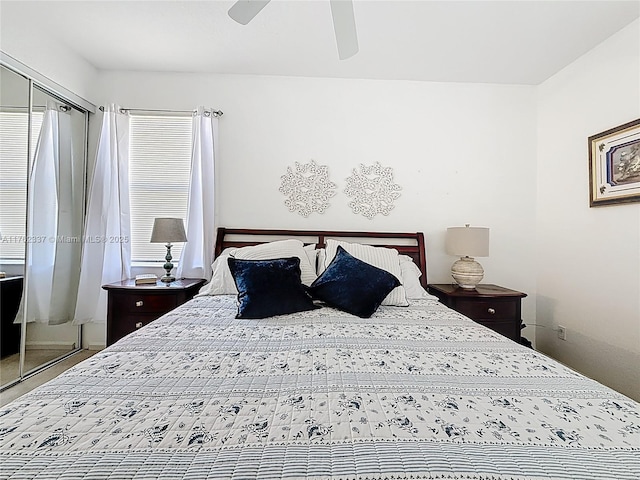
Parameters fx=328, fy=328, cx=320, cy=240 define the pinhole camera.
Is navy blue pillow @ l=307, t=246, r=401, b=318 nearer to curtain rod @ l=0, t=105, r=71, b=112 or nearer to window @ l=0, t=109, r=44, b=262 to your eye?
window @ l=0, t=109, r=44, b=262

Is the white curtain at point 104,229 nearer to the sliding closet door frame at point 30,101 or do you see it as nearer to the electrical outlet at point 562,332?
the sliding closet door frame at point 30,101

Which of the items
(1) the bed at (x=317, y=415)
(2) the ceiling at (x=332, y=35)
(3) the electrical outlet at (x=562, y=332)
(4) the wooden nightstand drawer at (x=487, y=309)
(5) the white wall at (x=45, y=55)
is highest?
(2) the ceiling at (x=332, y=35)

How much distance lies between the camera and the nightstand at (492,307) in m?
2.66

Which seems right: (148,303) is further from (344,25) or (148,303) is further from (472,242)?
(472,242)

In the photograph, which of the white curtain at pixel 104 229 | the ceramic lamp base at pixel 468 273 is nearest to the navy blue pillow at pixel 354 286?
the ceramic lamp base at pixel 468 273

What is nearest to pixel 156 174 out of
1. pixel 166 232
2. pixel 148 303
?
pixel 166 232

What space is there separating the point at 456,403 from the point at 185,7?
8.79 feet

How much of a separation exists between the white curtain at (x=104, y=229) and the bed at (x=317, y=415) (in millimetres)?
1751

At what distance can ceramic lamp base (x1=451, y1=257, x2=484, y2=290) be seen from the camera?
111 inches

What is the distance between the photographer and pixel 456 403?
3.21ft

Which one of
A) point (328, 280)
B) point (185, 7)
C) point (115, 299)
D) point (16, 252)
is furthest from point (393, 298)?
point (16, 252)

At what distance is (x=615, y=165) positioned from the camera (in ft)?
7.89

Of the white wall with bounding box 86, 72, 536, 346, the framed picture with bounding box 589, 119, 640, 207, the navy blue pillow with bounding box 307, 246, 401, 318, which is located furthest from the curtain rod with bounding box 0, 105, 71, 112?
the framed picture with bounding box 589, 119, 640, 207

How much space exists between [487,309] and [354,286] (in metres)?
1.31
